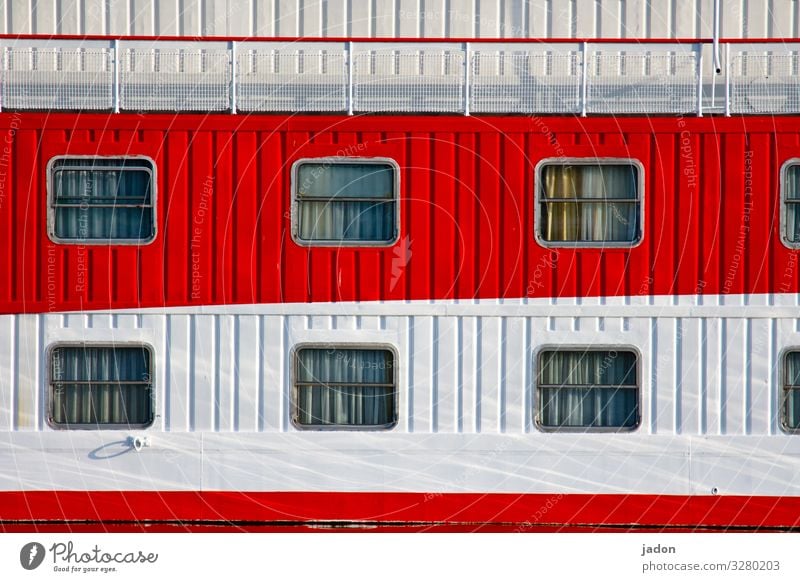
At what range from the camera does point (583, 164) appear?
11.1 m

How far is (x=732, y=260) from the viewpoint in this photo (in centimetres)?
1096

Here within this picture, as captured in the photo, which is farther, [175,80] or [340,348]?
[175,80]

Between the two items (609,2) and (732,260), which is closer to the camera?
(732,260)

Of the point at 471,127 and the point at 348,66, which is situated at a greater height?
the point at 348,66

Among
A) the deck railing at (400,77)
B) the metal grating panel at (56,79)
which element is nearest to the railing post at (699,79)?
the deck railing at (400,77)

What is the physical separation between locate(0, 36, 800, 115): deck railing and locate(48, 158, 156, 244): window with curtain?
2.44ft

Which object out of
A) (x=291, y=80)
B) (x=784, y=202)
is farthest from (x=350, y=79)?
(x=784, y=202)

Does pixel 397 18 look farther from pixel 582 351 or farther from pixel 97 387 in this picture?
pixel 97 387

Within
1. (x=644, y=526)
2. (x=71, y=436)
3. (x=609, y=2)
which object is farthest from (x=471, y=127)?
(x=71, y=436)

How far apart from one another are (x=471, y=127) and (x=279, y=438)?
4.54 metres

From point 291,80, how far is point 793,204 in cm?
645

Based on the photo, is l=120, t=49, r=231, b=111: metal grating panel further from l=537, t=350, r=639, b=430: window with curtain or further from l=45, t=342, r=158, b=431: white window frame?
l=537, t=350, r=639, b=430: window with curtain

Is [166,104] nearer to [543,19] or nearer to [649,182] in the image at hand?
[543,19]

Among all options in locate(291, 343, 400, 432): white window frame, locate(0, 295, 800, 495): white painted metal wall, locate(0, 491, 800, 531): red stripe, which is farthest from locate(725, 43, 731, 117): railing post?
locate(291, 343, 400, 432): white window frame
